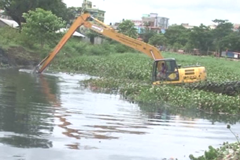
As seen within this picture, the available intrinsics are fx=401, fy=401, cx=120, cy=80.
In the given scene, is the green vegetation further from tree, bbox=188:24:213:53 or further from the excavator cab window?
the excavator cab window

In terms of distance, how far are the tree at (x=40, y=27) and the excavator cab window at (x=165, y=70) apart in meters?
22.4

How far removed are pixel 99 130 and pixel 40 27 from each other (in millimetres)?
33858

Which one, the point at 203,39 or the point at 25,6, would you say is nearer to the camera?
the point at 25,6

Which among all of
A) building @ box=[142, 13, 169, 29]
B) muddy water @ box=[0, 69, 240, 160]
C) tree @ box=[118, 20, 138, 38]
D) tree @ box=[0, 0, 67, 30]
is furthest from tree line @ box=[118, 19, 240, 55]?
building @ box=[142, 13, 169, 29]

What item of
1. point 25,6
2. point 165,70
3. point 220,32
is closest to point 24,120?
point 165,70

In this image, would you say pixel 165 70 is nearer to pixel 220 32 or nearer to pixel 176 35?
pixel 220 32

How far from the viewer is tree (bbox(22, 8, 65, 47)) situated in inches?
1667

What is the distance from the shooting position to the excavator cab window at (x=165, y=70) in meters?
22.2

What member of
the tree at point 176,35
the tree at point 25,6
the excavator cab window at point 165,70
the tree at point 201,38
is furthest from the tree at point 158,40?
the excavator cab window at point 165,70

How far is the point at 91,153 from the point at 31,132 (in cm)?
209

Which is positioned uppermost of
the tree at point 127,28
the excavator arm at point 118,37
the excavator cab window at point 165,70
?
the tree at point 127,28

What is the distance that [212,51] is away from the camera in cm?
8106

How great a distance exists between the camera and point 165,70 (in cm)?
2252

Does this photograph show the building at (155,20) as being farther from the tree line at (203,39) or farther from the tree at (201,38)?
the tree at (201,38)
